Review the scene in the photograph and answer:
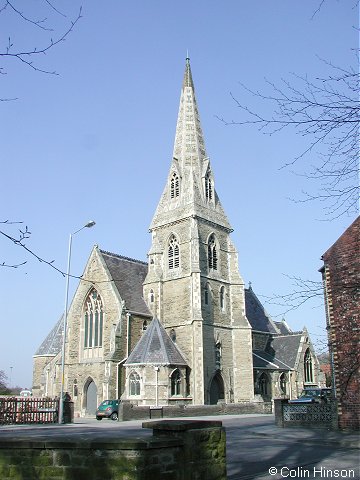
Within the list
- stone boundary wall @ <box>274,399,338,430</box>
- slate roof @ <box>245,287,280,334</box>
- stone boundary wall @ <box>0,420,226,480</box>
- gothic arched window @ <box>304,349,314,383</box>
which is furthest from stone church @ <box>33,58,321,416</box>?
stone boundary wall @ <box>0,420,226,480</box>

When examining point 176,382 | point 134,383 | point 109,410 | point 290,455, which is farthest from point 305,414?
point 134,383

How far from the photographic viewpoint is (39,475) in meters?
5.97

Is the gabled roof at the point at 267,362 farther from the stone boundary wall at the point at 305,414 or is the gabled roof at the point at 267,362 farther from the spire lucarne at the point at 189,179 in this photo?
the stone boundary wall at the point at 305,414

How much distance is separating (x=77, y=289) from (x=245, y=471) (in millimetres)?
33863

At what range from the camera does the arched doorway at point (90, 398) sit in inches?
1468

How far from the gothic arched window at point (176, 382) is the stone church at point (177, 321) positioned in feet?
0.22

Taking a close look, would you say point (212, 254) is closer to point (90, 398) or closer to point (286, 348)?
point (286, 348)

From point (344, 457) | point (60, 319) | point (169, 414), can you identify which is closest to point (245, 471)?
point (344, 457)

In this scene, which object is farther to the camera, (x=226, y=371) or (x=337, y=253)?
(x=226, y=371)

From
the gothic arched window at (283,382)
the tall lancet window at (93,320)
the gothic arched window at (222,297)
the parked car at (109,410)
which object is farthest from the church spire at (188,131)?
the parked car at (109,410)

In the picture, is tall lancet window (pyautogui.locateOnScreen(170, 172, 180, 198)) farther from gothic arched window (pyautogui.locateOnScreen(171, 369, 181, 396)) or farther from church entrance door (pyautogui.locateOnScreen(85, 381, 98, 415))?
church entrance door (pyautogui.locateOnScreen(85, 381, 98, 415))

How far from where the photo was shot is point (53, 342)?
48125mm

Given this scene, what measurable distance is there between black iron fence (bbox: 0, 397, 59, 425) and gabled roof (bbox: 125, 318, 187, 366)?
8594mm

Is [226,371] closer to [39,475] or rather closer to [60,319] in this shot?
[60,319]
